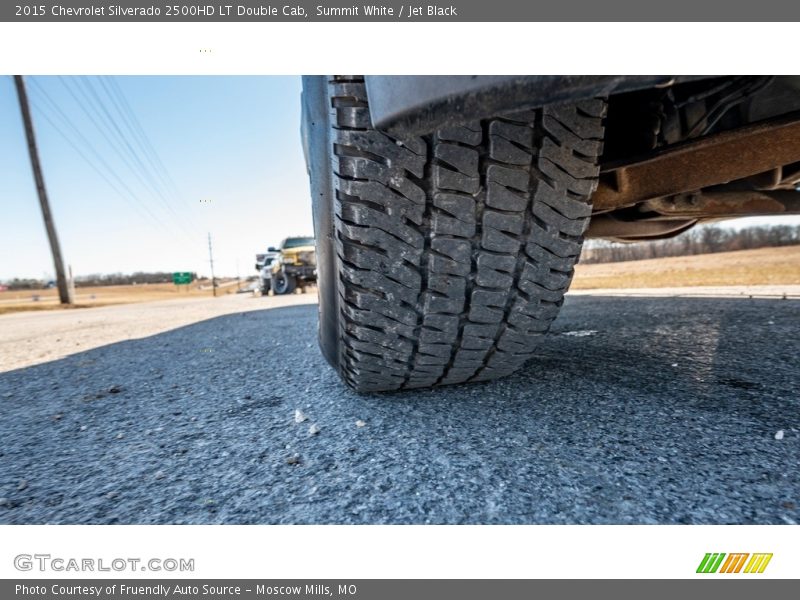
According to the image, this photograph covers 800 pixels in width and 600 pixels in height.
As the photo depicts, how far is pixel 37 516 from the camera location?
0.56m

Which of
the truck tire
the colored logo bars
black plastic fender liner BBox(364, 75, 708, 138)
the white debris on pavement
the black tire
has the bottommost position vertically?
the black tire

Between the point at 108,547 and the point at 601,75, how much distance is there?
838mm

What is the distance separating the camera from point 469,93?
447 mm

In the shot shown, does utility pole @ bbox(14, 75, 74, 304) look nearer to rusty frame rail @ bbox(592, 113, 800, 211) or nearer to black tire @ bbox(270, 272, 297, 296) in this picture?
black tire @ bbox(270, 272, 297, 296)

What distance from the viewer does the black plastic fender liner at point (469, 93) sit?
0.42 meters

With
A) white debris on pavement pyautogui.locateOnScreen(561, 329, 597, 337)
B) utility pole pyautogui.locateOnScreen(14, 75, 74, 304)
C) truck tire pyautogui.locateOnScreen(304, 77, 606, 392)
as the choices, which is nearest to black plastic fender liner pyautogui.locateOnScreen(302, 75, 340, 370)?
truck tire pyautogui.locateOnScreen(304, 77, 606, 392)

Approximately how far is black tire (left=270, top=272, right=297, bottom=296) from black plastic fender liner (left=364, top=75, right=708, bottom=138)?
9.28m

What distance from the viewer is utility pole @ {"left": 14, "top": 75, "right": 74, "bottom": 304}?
993 cm

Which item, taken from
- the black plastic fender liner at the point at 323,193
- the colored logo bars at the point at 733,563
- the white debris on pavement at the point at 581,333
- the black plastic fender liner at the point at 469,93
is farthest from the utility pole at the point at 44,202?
the colored logo bars at the point at 733,563

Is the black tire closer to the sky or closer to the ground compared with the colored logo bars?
closer to the ground

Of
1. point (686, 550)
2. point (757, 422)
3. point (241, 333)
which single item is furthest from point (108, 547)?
point (241, 333)

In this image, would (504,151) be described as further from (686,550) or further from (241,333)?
(241,333)

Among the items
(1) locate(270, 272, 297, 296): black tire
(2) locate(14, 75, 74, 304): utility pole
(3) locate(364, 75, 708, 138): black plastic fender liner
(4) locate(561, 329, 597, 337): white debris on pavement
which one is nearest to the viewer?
(3) locate(364, 75, 708, 138): black plastic fender liner

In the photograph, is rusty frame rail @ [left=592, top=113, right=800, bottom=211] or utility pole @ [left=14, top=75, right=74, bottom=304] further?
utility pole @ [left=14, top=75, right=74, bottom=304]
